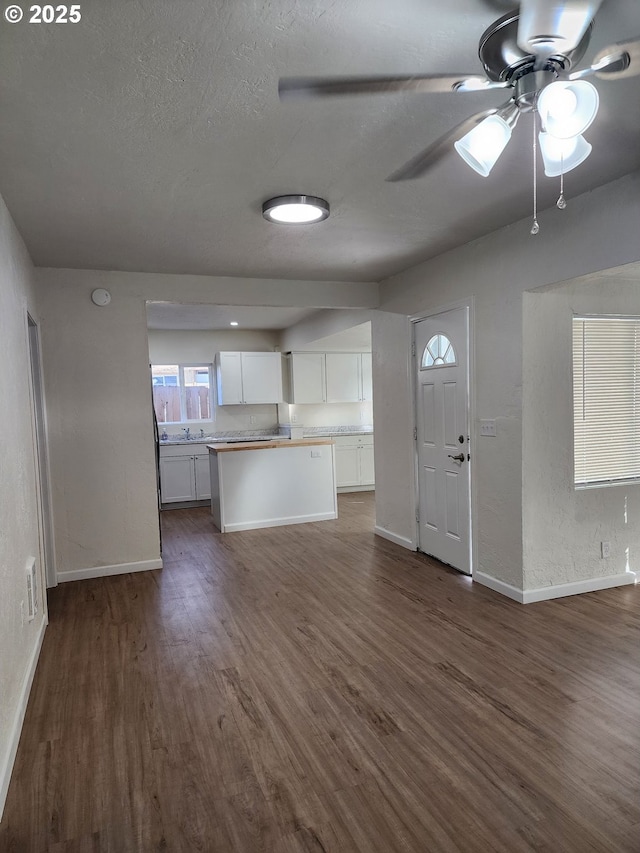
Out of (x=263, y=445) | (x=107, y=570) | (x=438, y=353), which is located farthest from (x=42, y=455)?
(x=438, y=353)

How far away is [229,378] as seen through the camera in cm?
794

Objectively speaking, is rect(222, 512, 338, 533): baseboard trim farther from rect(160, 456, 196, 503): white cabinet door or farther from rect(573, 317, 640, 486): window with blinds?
rect(573, 317, 640, 486): window with blinds

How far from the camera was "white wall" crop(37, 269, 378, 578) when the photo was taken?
4.25 m

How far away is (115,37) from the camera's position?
5.10ft

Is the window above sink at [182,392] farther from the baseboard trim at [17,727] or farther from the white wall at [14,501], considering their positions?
the baseboard trim at [17,727]

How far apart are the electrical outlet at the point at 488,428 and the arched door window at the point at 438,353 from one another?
59 centimetres

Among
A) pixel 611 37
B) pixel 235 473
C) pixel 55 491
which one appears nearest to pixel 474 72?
pixel 611 37

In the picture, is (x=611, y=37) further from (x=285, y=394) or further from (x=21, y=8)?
(x=285, y=394)

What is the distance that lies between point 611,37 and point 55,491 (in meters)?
4.30

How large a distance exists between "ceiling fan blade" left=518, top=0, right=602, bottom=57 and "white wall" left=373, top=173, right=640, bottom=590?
1.58 m

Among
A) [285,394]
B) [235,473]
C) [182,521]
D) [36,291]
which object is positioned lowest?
[182,521]

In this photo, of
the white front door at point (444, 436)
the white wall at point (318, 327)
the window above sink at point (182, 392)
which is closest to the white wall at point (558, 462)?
the white front door at point (444, 436)

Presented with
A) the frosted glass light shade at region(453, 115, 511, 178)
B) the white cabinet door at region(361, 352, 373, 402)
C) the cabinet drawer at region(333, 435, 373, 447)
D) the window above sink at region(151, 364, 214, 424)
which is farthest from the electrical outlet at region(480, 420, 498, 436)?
the window above sink at region(151, 364, 214, 424)

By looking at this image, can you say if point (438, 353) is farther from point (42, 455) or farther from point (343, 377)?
point (343, 377)
